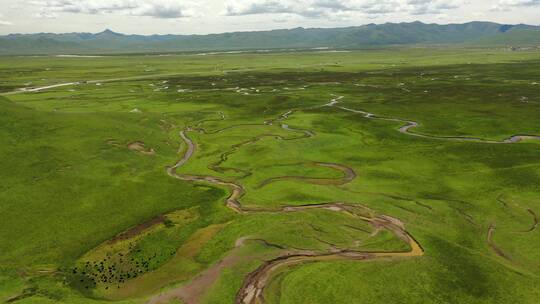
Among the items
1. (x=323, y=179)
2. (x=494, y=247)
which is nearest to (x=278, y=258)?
(x=494, y=247)

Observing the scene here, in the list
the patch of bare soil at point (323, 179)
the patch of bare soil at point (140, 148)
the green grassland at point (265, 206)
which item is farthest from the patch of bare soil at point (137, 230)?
the patch of bare soil at point (140, 148)

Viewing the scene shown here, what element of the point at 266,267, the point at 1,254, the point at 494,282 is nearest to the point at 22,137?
the point at 1,254

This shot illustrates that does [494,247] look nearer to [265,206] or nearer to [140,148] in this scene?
[265,206]

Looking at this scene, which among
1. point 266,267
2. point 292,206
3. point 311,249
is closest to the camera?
point 266,267

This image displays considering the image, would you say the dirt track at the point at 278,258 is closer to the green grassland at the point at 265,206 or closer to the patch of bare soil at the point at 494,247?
the green grassland at the point at 265,206

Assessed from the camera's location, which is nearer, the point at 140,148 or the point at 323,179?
the point at 323,179

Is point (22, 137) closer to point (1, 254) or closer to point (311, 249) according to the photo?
point (1, 254)

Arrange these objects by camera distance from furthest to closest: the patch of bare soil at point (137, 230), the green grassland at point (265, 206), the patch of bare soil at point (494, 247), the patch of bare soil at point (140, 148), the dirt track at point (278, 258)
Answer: the patch of bare soil at point (140, 148)
the patch of bare soil at point (137, 230)
the patch of bare soil at point (494, 247)
the green grassland at point (265, 206)
the dirt track at point (278, 258)

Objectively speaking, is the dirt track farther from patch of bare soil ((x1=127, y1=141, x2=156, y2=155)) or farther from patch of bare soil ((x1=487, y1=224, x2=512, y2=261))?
patch of bare soil ((x1=127, y1=141, x2=156, y2=155))
